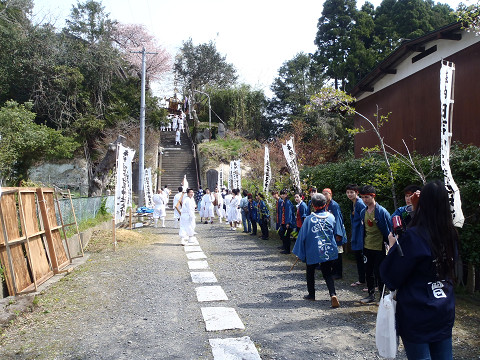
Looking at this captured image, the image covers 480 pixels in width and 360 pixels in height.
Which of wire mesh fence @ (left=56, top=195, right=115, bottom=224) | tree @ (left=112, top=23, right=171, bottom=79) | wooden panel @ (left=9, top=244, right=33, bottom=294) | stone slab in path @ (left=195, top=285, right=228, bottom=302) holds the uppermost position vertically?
tree @ (left=112, top=23, right=171, bottom=79)

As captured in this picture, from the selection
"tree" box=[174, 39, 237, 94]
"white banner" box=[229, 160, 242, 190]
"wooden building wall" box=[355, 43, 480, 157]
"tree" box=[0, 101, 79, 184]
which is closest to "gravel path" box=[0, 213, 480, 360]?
"wooden building wall" box=[355, 43, 480, 157]

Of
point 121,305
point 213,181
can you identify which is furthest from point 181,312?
point 213,181

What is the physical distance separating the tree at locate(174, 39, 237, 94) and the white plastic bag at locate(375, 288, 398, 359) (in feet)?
126

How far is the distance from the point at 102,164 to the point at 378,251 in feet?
48.6

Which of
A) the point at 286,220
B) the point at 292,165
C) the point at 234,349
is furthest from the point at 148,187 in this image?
the point at 234,349

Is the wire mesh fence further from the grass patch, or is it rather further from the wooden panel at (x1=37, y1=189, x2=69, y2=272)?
the wooden panel at (x1=37, y1=189, x2=69, y2=272)

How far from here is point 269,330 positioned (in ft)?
15.3

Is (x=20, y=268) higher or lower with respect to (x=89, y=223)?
lower

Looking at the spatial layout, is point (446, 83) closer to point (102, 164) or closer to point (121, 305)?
point (121, 305)

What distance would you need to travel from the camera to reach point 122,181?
1248 centimetres

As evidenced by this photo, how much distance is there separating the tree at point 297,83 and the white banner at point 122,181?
17.4 metres

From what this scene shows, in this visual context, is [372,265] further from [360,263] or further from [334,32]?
[334,32]

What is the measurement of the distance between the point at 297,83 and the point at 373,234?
25.5 m

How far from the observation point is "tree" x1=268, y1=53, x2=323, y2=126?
2897 cm
